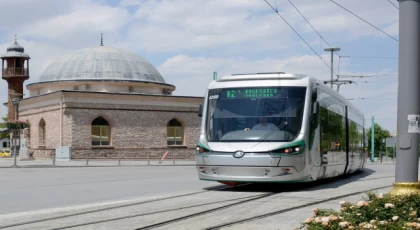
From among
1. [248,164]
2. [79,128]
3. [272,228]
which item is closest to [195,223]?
[272,228]

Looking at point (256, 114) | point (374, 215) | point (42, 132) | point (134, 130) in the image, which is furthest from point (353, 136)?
point (42, 132)

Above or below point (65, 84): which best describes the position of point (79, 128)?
below

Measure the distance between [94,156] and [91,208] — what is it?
143 feet

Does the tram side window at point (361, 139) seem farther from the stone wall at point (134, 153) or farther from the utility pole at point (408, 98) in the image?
the stone wall at point (134, 153)

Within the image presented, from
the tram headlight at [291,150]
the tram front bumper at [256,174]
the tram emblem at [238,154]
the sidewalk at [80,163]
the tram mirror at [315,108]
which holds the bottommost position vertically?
the sidewalk at [80,163]

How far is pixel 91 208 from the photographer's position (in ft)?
38.7

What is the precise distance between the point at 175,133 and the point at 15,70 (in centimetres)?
A: 2168

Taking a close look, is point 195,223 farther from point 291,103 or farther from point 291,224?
point 291,103

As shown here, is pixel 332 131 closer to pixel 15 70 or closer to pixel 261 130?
pixel 261 130

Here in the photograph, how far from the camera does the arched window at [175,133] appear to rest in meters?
59.9

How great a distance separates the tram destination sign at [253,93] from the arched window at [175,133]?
4404 centimetres

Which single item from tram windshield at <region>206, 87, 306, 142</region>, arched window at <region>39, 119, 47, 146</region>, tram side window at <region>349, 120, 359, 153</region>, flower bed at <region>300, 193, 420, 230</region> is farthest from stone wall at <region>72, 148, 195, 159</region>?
flower bed at <region>300, 193, 420, 230</region>

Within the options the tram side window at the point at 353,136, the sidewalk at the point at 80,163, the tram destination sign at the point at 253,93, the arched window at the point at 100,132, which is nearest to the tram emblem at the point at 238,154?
the tram destination sign at the point at 253,93

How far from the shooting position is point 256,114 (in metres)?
15.4
